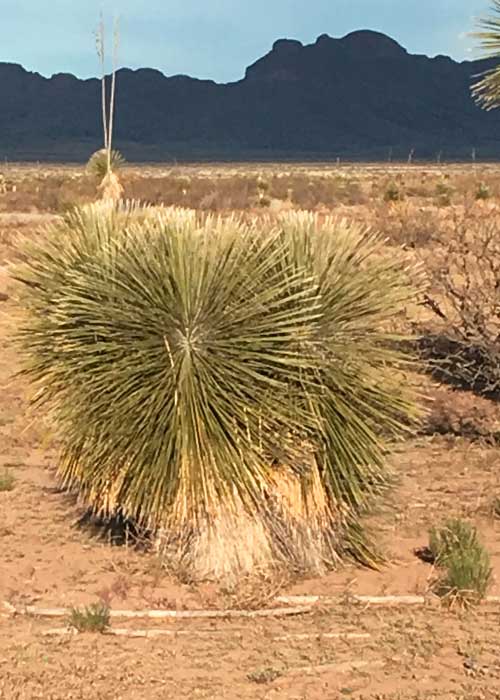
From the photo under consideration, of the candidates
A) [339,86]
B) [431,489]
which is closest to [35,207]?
[431,489]

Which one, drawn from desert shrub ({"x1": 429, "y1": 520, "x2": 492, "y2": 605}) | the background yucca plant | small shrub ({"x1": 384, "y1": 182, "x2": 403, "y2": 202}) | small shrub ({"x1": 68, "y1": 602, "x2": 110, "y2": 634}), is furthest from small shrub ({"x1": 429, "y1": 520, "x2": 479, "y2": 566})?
small shrub ({"x1": 384, "y1": 182, "x2": 403, "y2": 202})

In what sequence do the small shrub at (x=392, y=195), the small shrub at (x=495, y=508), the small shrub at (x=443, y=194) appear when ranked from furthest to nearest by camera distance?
the small shrub at (x=392, y=195) < the small shrub at (x=443, y=194) < the small shrub at (x=495, y=508)

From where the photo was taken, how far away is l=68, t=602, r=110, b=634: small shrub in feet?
18.8

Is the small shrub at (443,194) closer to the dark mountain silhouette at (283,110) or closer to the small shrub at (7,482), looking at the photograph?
the small shrub at (7,482)

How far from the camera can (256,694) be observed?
504 centimetres

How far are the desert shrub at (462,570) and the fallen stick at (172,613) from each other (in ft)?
2.45

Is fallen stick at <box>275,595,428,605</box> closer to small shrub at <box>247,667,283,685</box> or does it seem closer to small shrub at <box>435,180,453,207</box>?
small shrub at <box>247,667,283,685</box>

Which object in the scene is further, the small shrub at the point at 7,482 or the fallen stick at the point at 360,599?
the small shrub at the point at 7,482

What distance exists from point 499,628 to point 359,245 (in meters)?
2.22

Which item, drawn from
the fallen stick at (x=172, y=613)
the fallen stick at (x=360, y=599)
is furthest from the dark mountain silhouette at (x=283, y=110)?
the fallen stick at (x=172, y=613)

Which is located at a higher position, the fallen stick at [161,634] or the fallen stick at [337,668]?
the fallen stick at [337,668]

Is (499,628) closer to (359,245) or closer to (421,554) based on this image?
(421,554)

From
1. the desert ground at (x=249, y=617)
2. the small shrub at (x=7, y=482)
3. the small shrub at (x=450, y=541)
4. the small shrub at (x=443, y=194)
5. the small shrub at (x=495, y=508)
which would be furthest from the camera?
the small shrub at (x=443, y=194)

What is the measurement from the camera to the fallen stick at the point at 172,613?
607cm
